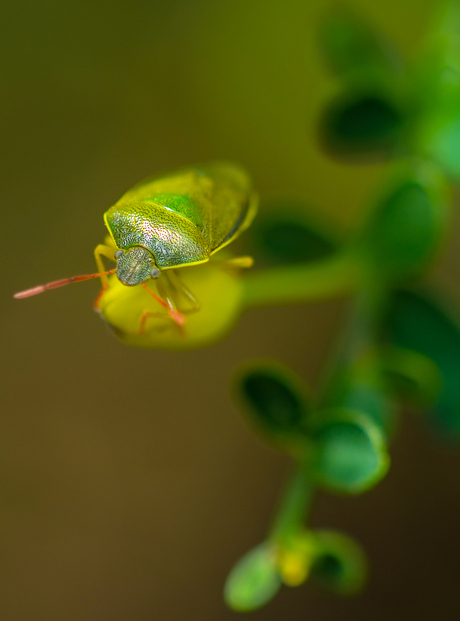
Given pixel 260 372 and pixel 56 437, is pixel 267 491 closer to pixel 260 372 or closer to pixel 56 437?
pixel 56 437

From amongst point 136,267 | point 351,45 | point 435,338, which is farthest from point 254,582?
point 351,45

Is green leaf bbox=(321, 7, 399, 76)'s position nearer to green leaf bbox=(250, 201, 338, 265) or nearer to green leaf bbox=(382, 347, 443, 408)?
green leaf bbox=(250, 201, 338, 265)

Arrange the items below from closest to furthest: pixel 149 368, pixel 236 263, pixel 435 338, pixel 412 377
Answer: pixel 236 263 < pixel 412 377 < pixel 435 338 < pixel 149 368

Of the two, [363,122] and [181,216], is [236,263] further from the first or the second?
[363,122]

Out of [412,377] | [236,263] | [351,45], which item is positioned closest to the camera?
[236,263]

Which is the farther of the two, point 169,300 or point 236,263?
point 236,263

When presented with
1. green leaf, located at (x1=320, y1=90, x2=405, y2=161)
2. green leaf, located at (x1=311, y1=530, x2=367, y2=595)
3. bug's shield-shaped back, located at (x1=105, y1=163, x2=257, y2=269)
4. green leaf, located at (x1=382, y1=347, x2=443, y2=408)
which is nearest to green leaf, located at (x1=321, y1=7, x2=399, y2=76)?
green leaf, located at (x1=320, y1=90, x2=405, y2=161)

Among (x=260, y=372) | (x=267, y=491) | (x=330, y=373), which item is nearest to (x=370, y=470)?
(x=260, y=372)
